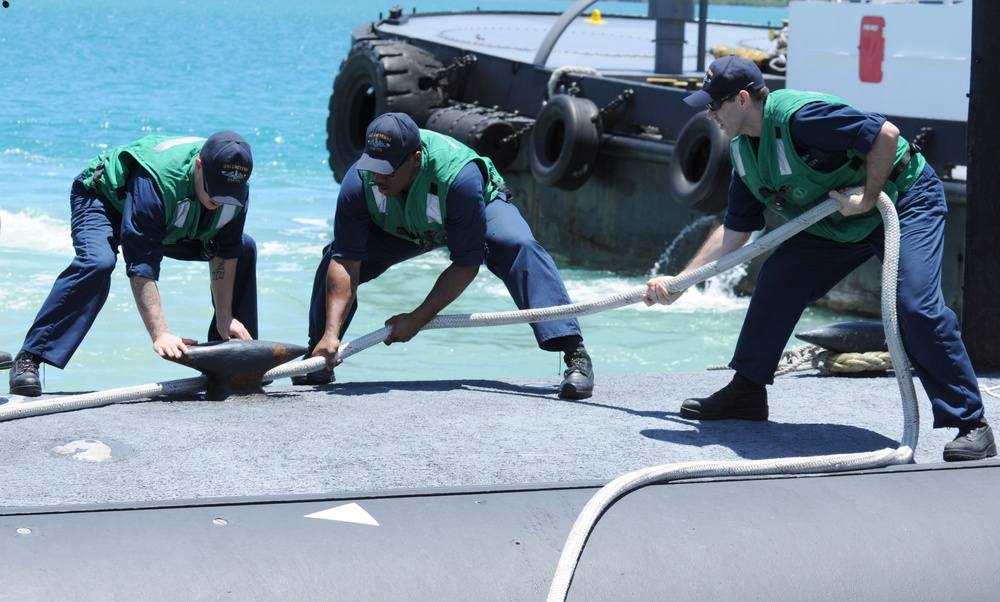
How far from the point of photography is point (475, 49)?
11.5m

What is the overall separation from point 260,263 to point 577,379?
7.88m

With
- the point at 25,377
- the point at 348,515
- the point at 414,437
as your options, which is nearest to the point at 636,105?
the point at 25,377

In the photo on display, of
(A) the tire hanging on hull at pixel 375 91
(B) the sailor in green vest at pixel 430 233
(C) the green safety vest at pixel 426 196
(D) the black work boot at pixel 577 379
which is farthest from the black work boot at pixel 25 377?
(A) the tire hanging on hull at pixel 375 91

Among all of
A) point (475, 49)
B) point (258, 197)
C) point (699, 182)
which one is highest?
point (475, 49)

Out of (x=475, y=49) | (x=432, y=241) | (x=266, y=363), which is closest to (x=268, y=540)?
(x=266, y=363)

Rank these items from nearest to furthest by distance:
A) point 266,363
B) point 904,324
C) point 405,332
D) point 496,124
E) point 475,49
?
point 904,324, point 266,363, point 405,332, point 496,124, point 475,49

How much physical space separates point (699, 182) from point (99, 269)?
5.33 meters

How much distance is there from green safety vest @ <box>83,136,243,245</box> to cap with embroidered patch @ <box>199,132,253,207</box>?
14 cm

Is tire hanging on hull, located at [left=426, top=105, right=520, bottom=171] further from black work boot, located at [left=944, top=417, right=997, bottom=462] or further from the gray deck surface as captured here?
black work boot, located at [left=944, top=417, right=997, bottom=462]

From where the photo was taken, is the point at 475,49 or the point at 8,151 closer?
the point at 475,49

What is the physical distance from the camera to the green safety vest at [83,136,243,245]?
13.7ft

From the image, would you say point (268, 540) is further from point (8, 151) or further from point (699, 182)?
point (8, 151)

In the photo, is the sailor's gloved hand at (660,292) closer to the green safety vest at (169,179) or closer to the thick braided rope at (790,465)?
the thick braided rope at (790,465)

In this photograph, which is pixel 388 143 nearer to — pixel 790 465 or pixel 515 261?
pixel 515 261
